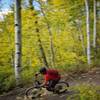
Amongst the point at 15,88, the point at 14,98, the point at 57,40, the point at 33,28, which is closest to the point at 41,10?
the point at 33,28

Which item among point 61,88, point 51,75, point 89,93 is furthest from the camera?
point 61,88

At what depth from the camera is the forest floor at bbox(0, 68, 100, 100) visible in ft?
48.8

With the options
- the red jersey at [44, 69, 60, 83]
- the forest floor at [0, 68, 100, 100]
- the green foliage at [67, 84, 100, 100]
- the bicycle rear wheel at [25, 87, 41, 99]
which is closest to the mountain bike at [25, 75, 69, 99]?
the bicycle rear wheel at [25, 87, 41, 99]

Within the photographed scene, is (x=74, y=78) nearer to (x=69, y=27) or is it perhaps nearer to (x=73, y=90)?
(x=73, y=90)

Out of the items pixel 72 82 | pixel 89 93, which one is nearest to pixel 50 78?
pixel 72 82

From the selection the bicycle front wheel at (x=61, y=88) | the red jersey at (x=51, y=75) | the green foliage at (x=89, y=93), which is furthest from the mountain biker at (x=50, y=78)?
the green foliage at (x=89, y=93)

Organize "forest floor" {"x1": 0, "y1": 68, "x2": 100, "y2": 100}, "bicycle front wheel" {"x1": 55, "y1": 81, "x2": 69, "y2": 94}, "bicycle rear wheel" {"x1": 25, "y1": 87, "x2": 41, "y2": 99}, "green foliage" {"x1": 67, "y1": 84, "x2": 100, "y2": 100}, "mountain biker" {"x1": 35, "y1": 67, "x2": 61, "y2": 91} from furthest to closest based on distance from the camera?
"bicycle front wheel" {"x1": 55, "y1": 81, "x2": 69, "y2": 94} < "bicycle rear wheel" {"x1": 25, "y1": 87, "x2": 41, "y2": 99} < "forest floor" {"x1": 0, "y1": 68, "x2": 100, "y2": 100} < "mountain biker" {"x1": 35, "y1": 67, "x2": 61, "y2": 91} < "green foliage" {"x1": 67, "y1": 84, "x2": 100, "y2": 100}

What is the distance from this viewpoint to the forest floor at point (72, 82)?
14.9 meters

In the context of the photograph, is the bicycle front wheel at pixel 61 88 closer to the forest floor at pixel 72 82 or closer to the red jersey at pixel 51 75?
the forest floor at pixel 72 82

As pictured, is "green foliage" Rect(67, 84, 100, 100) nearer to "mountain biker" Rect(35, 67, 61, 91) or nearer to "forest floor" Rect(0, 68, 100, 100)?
"forest floor" Rect(0, 68, 100, 100)

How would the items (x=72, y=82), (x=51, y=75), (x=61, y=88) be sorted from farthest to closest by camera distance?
(x=72, y=82) → (x=61, y=88) → (x=51, y=75)

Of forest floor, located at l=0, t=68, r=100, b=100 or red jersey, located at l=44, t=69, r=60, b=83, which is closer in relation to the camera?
red jersey, located at l=44, t=69, r=60, b=83

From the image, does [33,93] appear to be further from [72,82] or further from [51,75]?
[72,82]

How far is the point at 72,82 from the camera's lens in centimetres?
1850
